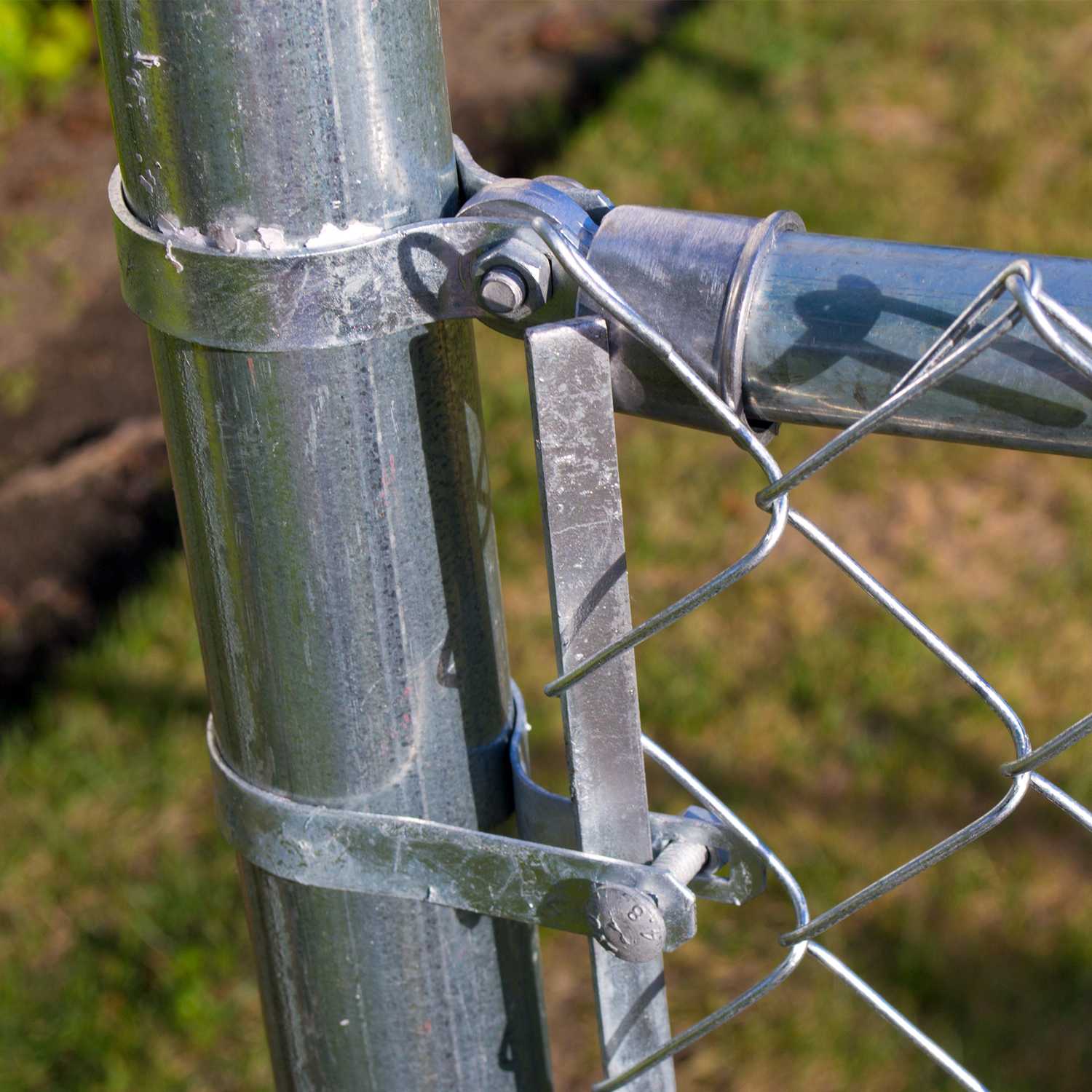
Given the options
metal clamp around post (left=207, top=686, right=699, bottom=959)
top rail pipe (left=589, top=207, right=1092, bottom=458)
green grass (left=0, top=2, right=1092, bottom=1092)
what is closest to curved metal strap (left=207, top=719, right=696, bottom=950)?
metal clamp around post (left=207, top=686, right=699, bottom=959)

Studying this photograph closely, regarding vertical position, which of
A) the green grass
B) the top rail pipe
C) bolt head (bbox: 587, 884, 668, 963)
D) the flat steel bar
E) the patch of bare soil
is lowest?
the green grass

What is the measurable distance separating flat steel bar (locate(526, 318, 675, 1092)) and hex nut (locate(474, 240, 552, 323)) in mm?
27

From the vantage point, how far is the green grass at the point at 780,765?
205cm

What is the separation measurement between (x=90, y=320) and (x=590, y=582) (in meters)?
3.11

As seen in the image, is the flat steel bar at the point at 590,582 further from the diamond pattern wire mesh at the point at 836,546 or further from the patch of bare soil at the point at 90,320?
the patch of bare soil at the point at 90,320

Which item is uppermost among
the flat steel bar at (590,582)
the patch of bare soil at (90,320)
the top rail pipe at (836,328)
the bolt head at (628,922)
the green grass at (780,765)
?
the top rail pipe at (836,328)

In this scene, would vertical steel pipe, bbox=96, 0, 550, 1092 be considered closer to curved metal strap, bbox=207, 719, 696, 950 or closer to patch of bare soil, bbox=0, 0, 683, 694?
curved metal strap, bbox=207, 719, 696, 950

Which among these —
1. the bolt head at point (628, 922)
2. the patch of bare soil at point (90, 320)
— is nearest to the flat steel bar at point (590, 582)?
the bolt head at point (628, 922)

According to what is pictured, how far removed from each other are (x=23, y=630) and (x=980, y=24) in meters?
3.34

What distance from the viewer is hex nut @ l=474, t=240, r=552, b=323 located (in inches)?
25.2

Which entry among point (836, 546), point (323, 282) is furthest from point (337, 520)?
point (836, 546)

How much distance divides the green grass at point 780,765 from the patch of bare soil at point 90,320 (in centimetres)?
22

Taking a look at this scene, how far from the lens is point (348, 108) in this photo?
24.8 inches

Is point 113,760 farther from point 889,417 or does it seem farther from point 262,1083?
point 889,417
